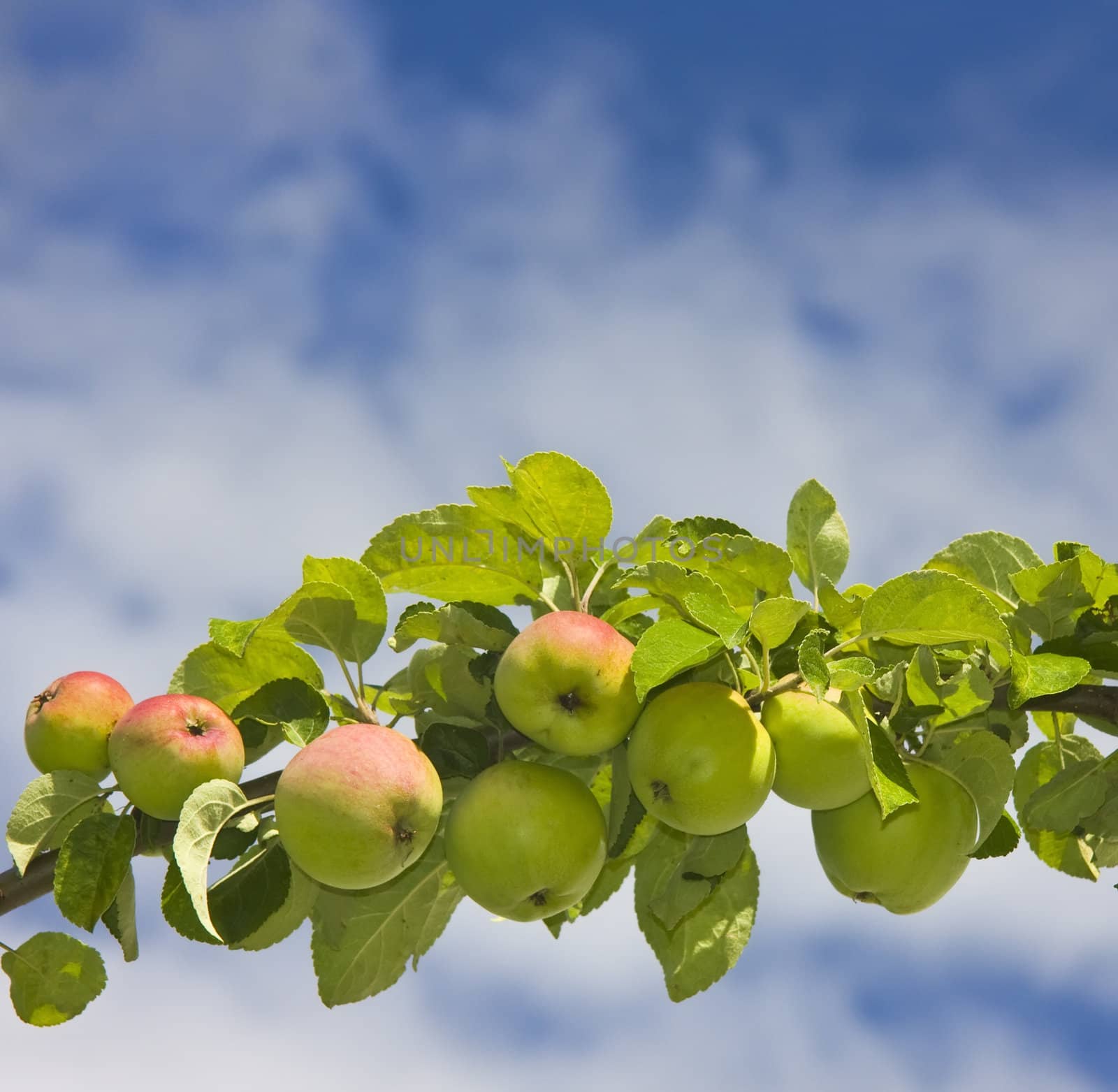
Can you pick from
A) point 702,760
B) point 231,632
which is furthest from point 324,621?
point 702,760

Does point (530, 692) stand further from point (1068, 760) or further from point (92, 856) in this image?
point (1068, 760)

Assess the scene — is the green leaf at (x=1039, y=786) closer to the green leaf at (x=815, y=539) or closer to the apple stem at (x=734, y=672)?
the green leaf at (x=815, y=539)

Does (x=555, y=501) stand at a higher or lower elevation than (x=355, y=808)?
higher

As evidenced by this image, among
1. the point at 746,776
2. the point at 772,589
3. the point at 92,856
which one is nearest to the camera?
the point at 746,776

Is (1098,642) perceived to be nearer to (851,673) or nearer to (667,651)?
(851,673)

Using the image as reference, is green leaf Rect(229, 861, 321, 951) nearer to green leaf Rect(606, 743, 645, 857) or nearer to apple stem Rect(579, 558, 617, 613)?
green leaf Rect(606, 743, 645, 857)

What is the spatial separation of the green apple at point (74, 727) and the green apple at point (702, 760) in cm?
112

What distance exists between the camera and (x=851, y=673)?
1972 mm

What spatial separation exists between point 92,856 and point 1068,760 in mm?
2082

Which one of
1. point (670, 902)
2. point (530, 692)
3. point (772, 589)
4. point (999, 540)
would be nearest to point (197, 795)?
point (530, 692)

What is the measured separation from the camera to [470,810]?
2.15 metres

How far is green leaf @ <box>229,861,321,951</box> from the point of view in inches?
91.8

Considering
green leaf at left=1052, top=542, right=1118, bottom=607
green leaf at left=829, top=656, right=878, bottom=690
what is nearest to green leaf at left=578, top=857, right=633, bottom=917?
green leaf at left=829, top=656, right=878, bottom=690

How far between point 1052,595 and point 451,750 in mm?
1229
